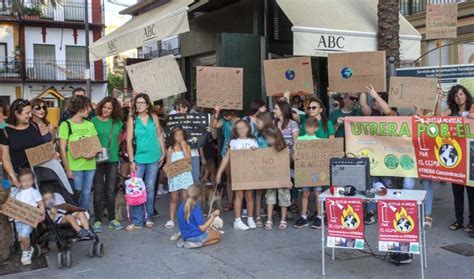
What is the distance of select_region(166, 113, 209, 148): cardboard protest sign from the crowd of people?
0.13 meters

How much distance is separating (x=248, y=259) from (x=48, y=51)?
35552 millimetres

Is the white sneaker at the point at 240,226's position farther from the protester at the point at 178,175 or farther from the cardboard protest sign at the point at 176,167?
the cardboard protest sign at the point at 176,167

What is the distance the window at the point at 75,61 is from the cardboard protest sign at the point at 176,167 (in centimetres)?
3271

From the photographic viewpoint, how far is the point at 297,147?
22.2ft

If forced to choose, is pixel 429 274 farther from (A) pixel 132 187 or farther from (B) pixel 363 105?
(A) pixel 132 187

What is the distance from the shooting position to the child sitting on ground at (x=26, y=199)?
18.2ft

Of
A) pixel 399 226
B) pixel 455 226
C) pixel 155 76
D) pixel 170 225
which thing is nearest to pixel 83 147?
pixel 170 225

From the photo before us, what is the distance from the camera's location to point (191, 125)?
7.67 meters

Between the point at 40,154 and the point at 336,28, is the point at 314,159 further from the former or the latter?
the point at 40,154

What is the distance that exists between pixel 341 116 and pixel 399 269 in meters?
2.82

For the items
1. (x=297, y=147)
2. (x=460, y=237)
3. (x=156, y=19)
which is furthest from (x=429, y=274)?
(x=156, y=19)

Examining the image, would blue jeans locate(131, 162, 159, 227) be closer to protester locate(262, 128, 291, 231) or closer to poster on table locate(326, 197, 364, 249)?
protester locate(262, 128, 291, 231)

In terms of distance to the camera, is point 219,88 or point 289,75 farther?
point 289,75

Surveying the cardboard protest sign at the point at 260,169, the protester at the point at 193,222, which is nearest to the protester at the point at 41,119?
the protester at the point at 193,222
